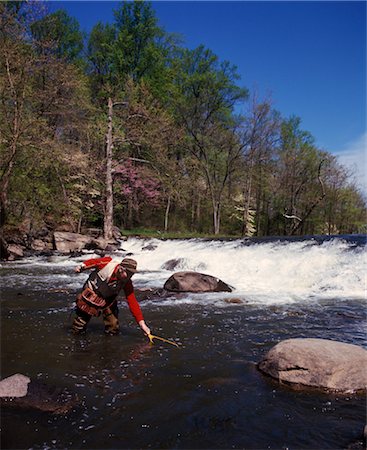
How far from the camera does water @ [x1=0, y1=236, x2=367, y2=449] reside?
3078 mm

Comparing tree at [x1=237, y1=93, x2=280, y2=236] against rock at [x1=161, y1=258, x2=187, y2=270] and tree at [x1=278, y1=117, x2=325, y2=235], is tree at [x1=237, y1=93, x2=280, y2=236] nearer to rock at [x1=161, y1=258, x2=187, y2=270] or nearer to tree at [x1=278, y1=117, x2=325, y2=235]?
tree at [x1=278, y1=117, x2=325, y2=235]

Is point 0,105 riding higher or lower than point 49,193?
higher

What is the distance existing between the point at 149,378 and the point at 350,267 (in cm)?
809

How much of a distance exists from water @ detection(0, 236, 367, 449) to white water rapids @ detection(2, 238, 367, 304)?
0.34 feet

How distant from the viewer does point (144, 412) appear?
3432mm

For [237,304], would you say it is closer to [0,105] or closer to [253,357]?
[253,357]

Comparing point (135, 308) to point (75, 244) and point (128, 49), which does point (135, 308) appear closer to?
point (75, 244)

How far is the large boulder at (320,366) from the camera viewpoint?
3.90 m

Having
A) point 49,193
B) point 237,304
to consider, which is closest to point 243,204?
point 49,193

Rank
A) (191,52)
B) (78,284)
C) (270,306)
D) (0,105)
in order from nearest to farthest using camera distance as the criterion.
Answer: (270,306)
(78,284)
(0,105)
(191,52)

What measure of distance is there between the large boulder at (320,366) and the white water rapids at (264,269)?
4025 millimetres

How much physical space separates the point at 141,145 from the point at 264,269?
48.5 ft

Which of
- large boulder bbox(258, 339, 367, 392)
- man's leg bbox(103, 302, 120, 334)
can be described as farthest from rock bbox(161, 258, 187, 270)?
large boulder bbox(258, 339, 367, 392)

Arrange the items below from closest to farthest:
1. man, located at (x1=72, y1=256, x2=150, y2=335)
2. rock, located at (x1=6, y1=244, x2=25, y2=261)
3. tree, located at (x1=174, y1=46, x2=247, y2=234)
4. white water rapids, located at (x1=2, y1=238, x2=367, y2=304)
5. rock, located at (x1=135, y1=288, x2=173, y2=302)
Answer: man, located at (x1=72, y1=256, x2=150, y2=335) → rock, located at (x1=135, y1=288, x2=173, y2=302) → white water rapids, located at (x1=2, y1=238, x2=367, y2=304) → rock, located at (x1=6, y1=244, x2=25, y2=261) → tree, located at (x1=174, y1=46, x2=247, y2=234)
